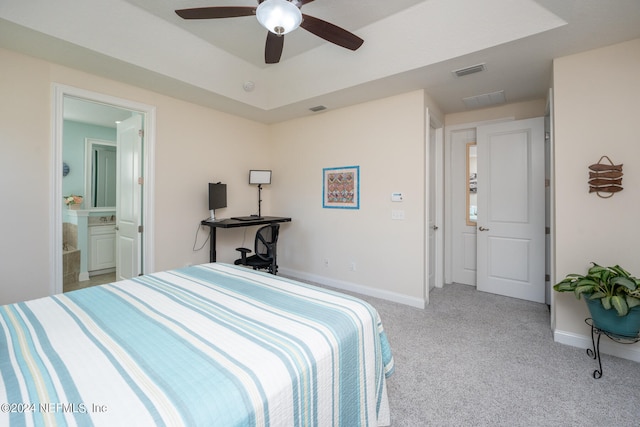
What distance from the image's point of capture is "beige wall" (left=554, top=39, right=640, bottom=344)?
7.10ft

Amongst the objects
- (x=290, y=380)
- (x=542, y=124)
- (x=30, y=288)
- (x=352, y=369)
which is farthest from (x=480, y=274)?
(x=30, y=288)

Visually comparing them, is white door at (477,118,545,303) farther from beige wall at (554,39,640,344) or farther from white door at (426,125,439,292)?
beige wall at (554,39,640,344)

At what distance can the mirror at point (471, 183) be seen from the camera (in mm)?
3961

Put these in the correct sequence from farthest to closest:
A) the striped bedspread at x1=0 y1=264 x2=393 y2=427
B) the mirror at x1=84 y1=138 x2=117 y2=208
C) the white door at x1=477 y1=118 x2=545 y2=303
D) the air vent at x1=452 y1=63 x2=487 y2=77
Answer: the mirror at x1=84 y1=138 x2=117 y2=208
the white door at x1=477 y1=118 x2=545 y2=303
the air vent at x1=452 y1=63 x2=487 y2=77
the striped bedspread at x1=0 y1=264 x2=393 y2=427

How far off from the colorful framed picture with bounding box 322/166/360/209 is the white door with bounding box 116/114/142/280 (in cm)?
234

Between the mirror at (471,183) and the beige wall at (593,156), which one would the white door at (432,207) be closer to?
the mirror at (471,183)

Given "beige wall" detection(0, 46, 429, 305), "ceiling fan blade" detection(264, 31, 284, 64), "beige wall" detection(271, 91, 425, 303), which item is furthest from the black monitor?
"ceiling fan blade" detection(264, 31, 284, 64)

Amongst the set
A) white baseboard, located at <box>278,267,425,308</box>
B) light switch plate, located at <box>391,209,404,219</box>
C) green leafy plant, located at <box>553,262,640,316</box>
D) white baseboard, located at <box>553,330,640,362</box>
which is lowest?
white baseboard, located at <box>553,330,640,362</box>

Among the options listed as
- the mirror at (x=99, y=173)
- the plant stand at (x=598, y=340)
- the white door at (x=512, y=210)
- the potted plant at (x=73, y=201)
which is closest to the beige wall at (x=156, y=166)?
the potted plant at (x=73, y=201)

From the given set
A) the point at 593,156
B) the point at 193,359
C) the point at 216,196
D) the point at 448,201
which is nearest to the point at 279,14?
the point at 193,359

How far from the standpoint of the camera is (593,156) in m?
2.27

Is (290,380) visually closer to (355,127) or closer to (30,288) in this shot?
(30,288)

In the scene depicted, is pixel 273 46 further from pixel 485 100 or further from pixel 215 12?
pixel 485 100

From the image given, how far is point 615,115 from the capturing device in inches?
86.7
